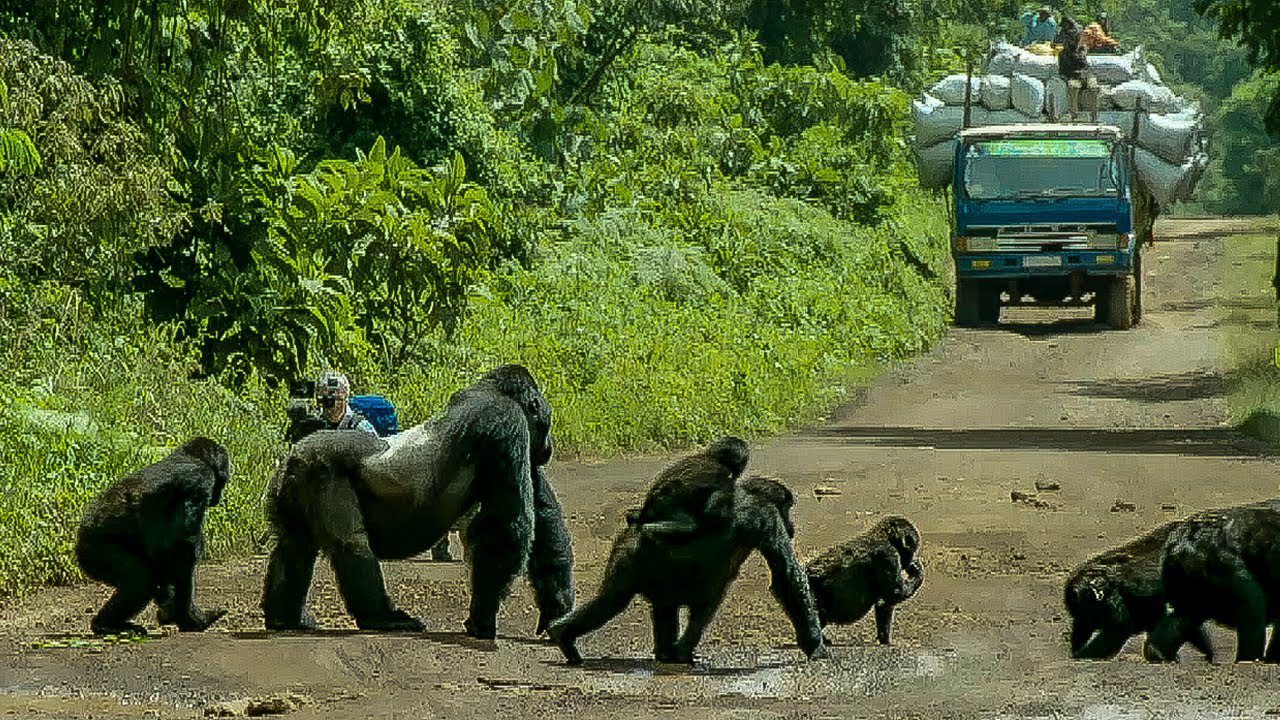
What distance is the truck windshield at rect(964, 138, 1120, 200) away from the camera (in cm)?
3158

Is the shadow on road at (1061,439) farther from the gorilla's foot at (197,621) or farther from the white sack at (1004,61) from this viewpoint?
the white sack at (1004,61)

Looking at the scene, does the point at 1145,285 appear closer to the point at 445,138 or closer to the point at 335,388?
the point at 445,138

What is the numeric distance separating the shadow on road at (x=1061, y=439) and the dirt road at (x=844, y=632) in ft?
0.15

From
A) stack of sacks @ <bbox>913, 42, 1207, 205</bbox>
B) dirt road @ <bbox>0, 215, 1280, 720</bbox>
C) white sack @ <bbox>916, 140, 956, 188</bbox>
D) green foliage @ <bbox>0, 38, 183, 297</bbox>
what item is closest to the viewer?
dirt road @ <bbox>0, 215, 1280, 720</bbox>

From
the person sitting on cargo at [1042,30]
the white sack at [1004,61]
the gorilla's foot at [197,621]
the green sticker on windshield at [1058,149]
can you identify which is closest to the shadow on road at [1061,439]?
the gorilla's foot at [197,621]

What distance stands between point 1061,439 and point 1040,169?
39.2 ft

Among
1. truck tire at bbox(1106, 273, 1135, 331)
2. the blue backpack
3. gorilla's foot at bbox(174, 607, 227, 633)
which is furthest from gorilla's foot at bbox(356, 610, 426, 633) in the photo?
truck tire at bbox(1106, 273, 1135, 331)

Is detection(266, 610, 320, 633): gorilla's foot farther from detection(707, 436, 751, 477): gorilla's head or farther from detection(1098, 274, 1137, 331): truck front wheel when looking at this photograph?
detection(1098, 274, 1137, 331): truck front wheel

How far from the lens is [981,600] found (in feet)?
38.3

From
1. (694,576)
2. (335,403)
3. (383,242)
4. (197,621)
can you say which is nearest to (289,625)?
(197,621)

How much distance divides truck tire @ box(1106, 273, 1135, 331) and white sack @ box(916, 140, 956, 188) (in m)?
2.87

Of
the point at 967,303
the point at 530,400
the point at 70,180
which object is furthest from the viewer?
the point at 967,303

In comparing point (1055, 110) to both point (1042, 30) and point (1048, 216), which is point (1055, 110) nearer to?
point (1048, 216)

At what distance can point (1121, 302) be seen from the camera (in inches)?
1309
